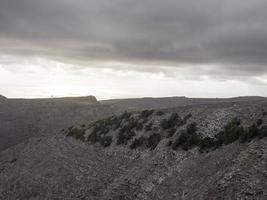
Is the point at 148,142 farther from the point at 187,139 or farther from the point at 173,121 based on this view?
the point at 187,139

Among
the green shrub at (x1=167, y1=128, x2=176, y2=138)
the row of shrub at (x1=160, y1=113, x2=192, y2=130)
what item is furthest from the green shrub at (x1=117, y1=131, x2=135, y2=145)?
the green shrub at (x1=167, y1=128, x2=176, y2=138)

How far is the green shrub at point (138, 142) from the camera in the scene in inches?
1670

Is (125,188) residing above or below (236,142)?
below

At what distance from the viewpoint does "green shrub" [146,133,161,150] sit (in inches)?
1574

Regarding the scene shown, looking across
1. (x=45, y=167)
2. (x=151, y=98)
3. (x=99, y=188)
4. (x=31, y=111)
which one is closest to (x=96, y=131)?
(x=45, y=167)

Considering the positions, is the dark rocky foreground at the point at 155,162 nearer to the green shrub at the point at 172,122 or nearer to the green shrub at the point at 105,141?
the green shrub at the point at 172,122

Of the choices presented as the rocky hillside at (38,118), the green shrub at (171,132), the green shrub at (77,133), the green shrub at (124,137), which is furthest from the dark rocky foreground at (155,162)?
the rocky hillside at (38,118)

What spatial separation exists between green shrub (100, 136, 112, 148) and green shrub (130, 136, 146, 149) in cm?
553

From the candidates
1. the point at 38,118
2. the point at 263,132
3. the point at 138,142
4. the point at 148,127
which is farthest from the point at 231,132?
the point at 38,118

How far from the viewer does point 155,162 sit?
36.1m

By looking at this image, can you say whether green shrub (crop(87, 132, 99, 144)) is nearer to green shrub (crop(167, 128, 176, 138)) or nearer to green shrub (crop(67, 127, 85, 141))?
green shrub (crop(67, 127, 85, 141))

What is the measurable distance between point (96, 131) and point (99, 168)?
1381 centimetres

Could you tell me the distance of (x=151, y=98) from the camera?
17438 cm

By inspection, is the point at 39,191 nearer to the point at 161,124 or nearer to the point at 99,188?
the point at 99,188
